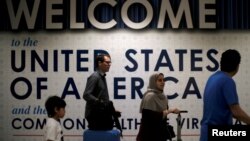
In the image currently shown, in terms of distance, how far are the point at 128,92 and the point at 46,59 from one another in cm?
149

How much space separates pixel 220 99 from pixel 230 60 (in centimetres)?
35

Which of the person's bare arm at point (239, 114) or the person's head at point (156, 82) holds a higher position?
the person's head at point (156, 82)

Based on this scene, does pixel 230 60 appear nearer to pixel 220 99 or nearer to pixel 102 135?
pixel 220 99

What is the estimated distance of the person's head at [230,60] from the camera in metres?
4.04

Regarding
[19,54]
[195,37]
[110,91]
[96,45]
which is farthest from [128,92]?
[19,54]

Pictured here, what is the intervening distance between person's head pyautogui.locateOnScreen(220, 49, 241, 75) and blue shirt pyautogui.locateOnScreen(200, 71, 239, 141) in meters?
0.07

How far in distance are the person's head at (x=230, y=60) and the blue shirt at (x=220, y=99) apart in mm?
66

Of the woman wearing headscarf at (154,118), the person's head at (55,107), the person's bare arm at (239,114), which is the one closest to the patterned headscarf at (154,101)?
the woman wearing headscarf at (154,118)

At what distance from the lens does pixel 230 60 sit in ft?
13.3

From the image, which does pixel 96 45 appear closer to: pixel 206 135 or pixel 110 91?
pixel 110 91

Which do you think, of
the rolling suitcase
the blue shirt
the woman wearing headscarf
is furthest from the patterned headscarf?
the blue shirt

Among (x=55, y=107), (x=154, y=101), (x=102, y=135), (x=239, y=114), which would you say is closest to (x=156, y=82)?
(x=154, y=101)

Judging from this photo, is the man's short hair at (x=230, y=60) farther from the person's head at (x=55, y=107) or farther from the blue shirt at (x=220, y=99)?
the person's head at (x=55, y=107)

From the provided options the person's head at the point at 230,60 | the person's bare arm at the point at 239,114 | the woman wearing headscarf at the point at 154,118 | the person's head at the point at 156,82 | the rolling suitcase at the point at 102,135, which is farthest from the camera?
the person's head at the point at 156,82
